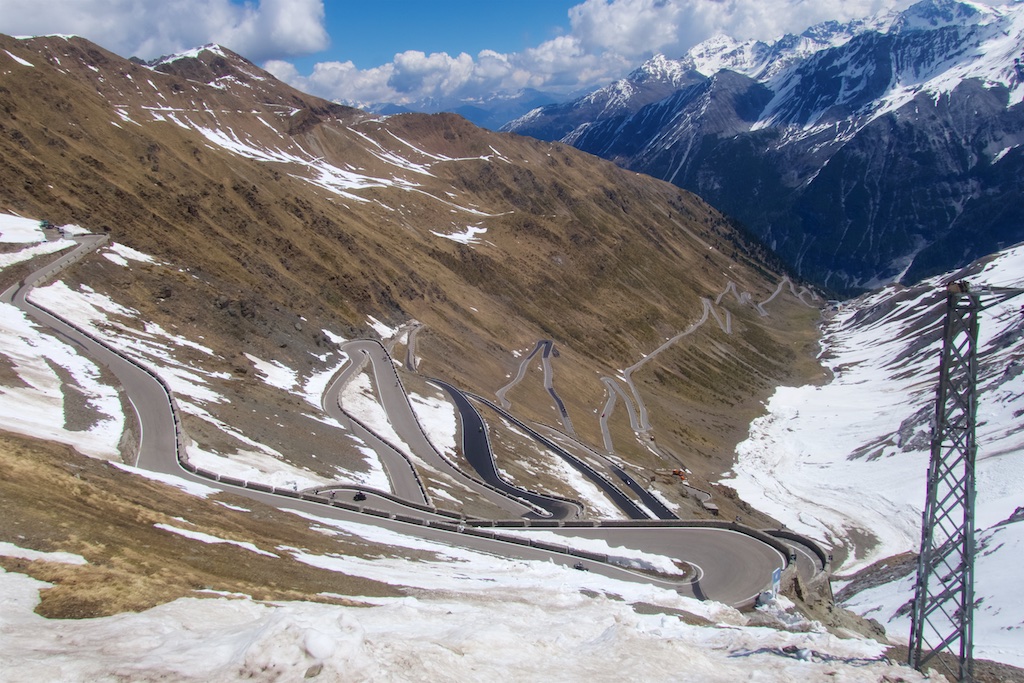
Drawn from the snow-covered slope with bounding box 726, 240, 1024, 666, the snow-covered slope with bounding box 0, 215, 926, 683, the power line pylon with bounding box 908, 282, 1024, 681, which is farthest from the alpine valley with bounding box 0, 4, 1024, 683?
the power line pylon with bounding box 908, 282, 1024, 681

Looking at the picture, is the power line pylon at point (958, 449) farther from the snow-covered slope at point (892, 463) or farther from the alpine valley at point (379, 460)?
the alpine valley at point (379, 460)

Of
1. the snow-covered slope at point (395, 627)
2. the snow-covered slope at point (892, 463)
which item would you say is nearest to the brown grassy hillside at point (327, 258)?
the snow-covered slope at point (892, 463)

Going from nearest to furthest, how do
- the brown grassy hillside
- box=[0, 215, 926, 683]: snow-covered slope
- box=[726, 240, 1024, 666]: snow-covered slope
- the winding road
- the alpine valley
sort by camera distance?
1. box=[0, 215, 926, 683]: snow-covered slope
2. the alpine valley
3. the winding road
4. box=[726, 240, 1024, 666]: snow-covered slope
5. the brown grassy hillside

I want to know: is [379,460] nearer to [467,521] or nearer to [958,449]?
[467,521]

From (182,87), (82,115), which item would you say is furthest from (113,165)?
(182,87)

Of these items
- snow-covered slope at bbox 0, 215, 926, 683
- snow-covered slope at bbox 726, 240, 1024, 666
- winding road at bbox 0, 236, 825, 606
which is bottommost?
snow-covered slope at bbox 0, 215, 926, 683

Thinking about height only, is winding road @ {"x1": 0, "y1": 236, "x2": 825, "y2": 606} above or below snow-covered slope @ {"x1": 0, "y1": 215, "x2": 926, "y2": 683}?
above

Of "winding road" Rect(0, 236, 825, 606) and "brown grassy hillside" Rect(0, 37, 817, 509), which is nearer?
"winding road" Rect(0, 236, 825, 606)

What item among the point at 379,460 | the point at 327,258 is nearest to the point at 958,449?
the point at 379,460

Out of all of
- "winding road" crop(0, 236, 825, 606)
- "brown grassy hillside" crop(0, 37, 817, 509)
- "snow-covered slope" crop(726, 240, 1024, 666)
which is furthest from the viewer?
"brown grassy hillside" crop(0, 37, 817, 509)

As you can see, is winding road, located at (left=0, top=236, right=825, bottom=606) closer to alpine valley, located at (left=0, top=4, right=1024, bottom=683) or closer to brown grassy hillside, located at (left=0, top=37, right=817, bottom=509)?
alpine valley, located at (left=0, top=4, right=1024, bottom=683)
